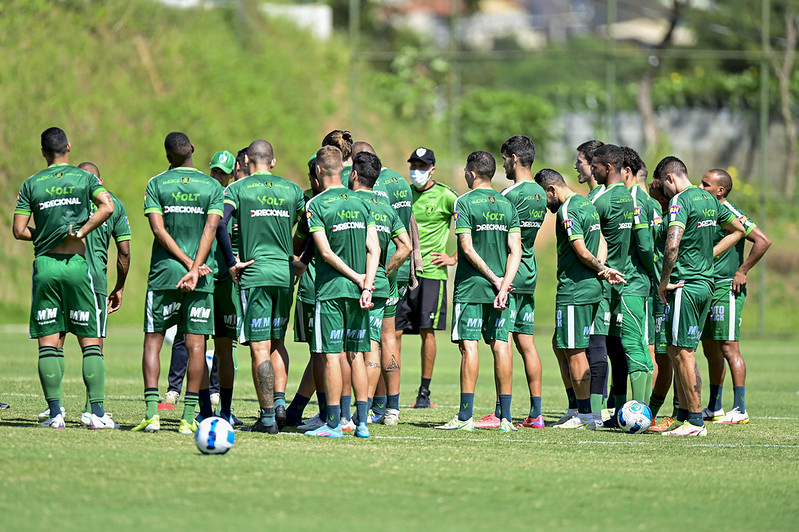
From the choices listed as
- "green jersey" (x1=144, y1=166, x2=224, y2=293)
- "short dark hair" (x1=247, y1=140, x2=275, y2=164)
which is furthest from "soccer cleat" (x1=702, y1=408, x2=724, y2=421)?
"green jersey" (x1=144, y1=166, x2=224, y2=293)

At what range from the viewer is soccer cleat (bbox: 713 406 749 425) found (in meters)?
11.3

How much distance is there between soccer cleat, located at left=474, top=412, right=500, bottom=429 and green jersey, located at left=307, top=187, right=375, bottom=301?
1.98 meters

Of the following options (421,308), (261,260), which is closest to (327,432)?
(261,260)

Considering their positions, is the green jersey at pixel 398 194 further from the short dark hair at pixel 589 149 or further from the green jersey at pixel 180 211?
the green jersey at pixel 180 211

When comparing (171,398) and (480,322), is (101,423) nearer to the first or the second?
(171,398)

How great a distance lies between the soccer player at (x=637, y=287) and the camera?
10620 millimetres

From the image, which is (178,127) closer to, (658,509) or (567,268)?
(567,268)

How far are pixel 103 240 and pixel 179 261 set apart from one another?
2.37m

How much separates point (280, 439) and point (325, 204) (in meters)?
2.00

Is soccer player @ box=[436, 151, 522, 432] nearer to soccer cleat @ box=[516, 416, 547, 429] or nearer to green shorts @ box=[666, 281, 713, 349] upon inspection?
soccer cleat @ box=[516, 416, 547, 429]

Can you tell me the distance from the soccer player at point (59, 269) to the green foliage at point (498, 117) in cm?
2373

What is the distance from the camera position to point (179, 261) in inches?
360

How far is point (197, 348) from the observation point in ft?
30.1

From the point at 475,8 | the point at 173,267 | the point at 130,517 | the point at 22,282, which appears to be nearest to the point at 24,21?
the point at 22,282
